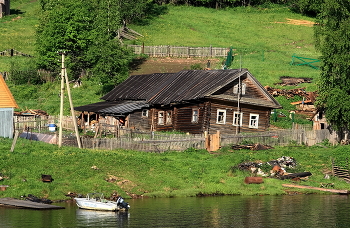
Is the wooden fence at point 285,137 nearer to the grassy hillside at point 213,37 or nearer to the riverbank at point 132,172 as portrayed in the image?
the riverbank at point 132,172

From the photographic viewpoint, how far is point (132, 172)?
44.9 meters

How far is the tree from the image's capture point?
6012 cm

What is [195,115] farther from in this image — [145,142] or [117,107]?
[145,142]

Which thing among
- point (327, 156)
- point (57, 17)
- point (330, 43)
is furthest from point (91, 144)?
point (57, 17)

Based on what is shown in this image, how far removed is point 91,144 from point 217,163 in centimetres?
909

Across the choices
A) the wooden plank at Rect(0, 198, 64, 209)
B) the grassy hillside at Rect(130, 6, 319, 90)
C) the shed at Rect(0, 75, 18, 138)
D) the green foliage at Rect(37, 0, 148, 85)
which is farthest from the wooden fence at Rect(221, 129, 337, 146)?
the green foliage at Rect(37, 0, 148, 85)

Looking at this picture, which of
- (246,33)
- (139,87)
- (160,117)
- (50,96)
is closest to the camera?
(160,117)

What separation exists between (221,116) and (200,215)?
25847 millimetres

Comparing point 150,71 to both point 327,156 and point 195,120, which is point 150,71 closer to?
point 195,120

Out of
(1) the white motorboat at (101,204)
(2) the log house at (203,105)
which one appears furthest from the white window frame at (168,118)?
(1) the white motorboat at (101,204)

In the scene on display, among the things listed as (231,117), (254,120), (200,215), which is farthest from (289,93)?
(200,215)

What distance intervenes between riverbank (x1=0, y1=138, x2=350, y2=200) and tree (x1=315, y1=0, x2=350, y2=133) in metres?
9.57

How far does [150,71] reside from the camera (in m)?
91.1

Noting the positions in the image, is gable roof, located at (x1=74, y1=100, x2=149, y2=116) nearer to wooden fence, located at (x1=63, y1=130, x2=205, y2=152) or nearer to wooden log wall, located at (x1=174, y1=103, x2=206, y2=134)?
wooden log wall, located at (x1=174, y1=103, x2=206, y2=134)
